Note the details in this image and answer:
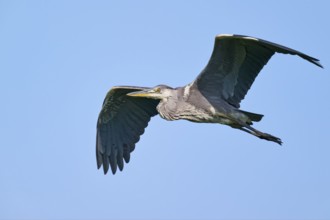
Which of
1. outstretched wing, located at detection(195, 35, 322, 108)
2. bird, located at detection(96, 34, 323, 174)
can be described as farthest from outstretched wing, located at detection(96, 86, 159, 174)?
outstretched wing, located at detection(195, 35, 322, 108)

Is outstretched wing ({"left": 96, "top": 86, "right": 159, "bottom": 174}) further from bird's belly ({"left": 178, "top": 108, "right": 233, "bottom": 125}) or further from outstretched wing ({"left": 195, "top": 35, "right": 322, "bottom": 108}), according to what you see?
outstretched wing ({"left": 195, "top": 35, "right": 322, "bottom": 108})

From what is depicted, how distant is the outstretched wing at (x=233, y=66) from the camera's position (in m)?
8.84

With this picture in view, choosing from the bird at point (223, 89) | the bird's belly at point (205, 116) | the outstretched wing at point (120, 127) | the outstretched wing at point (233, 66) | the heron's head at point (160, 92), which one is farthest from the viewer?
the outstretched wing at point (120, 127)

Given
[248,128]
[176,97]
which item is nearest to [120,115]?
[176,97]

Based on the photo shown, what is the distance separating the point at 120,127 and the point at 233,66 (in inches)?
118

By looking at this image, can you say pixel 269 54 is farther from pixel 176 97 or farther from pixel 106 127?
pixel 106 127

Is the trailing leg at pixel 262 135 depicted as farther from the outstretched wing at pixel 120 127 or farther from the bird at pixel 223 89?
the outstretched wing at pixel 120 127

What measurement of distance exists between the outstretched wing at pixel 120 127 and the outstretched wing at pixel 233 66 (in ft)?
6.79

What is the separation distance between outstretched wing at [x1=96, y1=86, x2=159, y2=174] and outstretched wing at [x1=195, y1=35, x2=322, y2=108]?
2.07 meters

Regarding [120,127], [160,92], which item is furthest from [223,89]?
[120,127]

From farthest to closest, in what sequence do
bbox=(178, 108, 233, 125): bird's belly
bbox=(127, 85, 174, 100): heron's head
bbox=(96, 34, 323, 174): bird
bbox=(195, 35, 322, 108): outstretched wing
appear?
bbox=(127, 85, 174, 100): heron's head → bbox=(178, 108, 233, 125): bird's belly → bbox=(96, 34, 323, 174): bird → bbox=(195, 35, 322, 108): outstretched wing

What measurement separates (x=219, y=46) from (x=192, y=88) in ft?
3.16

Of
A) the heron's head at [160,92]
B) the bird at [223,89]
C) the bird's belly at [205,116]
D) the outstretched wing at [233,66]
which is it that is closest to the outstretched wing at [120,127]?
the bird at [223,89]

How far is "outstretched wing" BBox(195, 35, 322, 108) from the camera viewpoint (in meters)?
8.84
